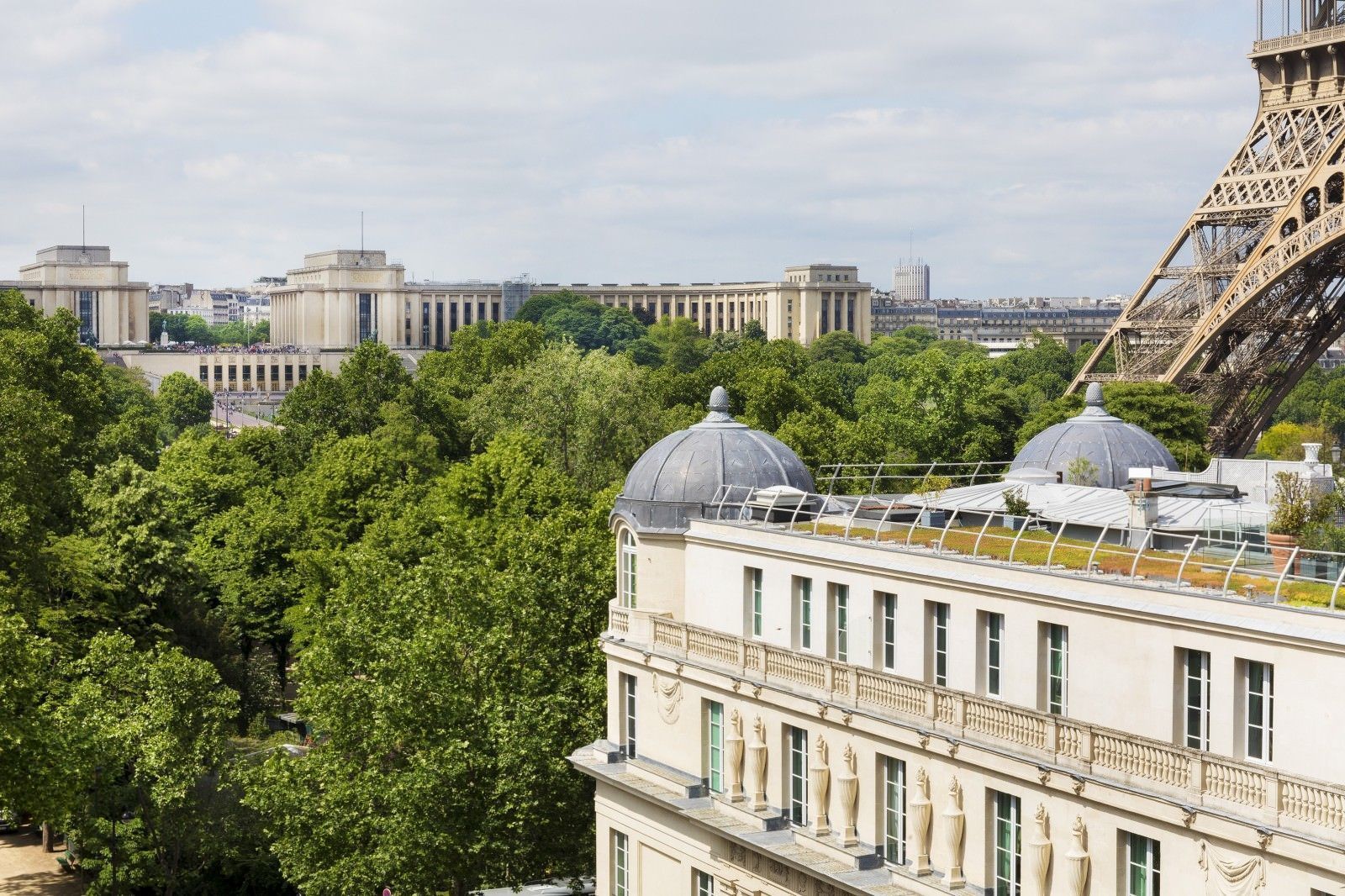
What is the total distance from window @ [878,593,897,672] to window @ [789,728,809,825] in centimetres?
241

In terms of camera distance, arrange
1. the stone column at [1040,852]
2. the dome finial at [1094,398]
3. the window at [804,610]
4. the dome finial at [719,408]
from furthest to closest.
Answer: the dome finial at [1094,398] → the dome finial at [719,408] → the window at [804,610] → the stone column at [1040,852]

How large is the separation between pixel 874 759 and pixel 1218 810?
8.78 meters

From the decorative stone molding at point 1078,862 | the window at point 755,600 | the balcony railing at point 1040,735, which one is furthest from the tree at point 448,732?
the decorative stone molding at point 1078,862

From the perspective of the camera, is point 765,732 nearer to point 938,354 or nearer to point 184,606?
point 184,606

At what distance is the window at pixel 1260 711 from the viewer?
27.3m

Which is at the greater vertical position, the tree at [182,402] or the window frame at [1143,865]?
the tree at [182,402]

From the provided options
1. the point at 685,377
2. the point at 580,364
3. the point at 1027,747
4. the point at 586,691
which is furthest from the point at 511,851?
the point at 685,377

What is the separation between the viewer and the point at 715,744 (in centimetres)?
4000

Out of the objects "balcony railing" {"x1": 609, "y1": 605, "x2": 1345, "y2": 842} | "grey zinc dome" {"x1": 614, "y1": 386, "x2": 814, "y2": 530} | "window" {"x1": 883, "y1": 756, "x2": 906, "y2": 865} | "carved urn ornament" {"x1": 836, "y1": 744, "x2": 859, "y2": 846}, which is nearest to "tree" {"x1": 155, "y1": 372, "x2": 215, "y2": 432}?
"grey zinc dome" {"x1": 614, "y1": 386, "x2": 814, "y2": 530}

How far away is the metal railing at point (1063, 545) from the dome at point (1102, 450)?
6282 mm

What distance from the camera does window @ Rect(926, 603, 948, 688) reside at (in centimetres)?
3419

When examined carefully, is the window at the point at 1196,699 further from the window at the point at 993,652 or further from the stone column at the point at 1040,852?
the window at the point at 993,652

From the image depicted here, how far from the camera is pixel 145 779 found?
47562mm

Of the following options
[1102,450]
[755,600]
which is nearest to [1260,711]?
[755,600]
